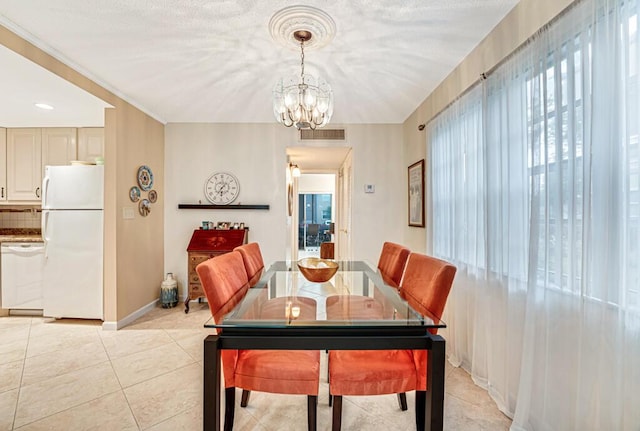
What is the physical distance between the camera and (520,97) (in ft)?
5.92

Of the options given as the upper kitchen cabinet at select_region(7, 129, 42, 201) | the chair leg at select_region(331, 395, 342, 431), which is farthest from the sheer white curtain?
the upper kitchen cabinet at select_region(7, 129, 42, 201)

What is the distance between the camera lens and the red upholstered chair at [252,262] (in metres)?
2.35

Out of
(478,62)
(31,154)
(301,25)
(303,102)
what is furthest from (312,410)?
(31,154)

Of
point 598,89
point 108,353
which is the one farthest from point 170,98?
point 598,89

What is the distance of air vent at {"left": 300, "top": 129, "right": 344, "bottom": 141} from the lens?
4289mm

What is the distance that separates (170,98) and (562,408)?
13.1ft

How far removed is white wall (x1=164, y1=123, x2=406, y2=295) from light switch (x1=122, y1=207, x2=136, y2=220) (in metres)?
0.71

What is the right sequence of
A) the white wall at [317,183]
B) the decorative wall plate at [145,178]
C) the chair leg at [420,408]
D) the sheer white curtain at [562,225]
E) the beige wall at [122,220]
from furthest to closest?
the white wall at [317,183] → the decorative wall plate at [145,178] → the beige wall at [122,220] → the chair leg at [420,408] → the sheer white curtain at [562,225]

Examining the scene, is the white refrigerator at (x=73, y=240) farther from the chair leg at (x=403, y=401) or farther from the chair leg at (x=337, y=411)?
the chair leg at (x=403, y=401)

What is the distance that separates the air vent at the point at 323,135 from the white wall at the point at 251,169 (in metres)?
0.07

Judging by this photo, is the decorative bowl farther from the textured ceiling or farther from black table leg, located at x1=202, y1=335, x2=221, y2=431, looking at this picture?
the textured ceiling

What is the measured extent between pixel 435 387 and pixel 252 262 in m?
1.65

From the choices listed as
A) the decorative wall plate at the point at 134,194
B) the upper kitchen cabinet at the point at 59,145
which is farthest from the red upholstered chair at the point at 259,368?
the upper kitchen cabinet at the point at 59,145

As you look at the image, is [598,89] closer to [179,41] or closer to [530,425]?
[530,425]
